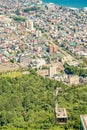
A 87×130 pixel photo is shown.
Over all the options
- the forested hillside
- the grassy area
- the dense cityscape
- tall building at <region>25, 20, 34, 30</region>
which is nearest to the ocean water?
the dense cityscape

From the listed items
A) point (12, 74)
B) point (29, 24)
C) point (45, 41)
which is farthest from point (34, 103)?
point (29, 24)

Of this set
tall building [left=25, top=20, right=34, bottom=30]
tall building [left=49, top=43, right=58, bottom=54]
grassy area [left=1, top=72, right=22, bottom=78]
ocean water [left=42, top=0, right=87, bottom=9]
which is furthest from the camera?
ocean water [left=42, top=0, right=87, bottom=9]

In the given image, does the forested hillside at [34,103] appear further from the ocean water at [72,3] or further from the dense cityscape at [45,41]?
the ocean water at [72,3]

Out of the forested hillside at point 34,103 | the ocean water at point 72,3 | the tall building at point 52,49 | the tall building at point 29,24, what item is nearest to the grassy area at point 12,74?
the forested hillside at point 34,103

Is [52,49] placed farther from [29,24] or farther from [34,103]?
[34,103]

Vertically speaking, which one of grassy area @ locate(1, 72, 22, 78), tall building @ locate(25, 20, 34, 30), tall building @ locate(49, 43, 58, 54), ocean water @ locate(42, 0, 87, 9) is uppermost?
grassy area @ locate(1, 72, 22, 78)

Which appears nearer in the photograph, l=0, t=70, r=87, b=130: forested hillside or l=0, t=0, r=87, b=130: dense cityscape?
l=0, t=70, r=87, b=130: forested hillside

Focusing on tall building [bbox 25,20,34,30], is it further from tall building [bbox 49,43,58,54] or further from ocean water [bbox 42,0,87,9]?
ocean water [bbox 42,0,87,9]

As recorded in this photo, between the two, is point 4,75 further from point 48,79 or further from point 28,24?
point 28,24
